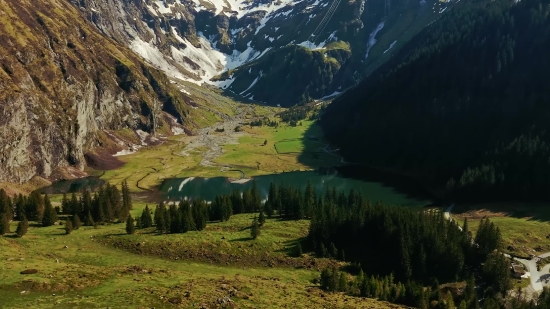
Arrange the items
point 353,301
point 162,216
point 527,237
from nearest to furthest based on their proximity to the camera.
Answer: point 353,301 < point 162,216 < point 527,237

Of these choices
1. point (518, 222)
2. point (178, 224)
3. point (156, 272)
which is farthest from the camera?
point (518, 222)

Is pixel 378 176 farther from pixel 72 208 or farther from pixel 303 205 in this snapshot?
pixel 72 208

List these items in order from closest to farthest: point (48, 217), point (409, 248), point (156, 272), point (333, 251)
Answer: point (156, 272)
point (409, 248)
point (333, 251)
point (48, 217)

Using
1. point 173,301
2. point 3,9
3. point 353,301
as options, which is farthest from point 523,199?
point 3,9

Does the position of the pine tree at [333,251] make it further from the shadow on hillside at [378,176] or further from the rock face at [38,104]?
the rock face at [38,104]

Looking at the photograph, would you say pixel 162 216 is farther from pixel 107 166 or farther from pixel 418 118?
pixel 418 118

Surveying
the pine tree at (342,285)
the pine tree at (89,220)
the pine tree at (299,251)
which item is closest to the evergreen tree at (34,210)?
the pine tree at (89,220)

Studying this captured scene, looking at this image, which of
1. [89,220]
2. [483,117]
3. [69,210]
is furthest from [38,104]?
[483,117]

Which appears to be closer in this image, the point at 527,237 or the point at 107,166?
the point at 527,237
